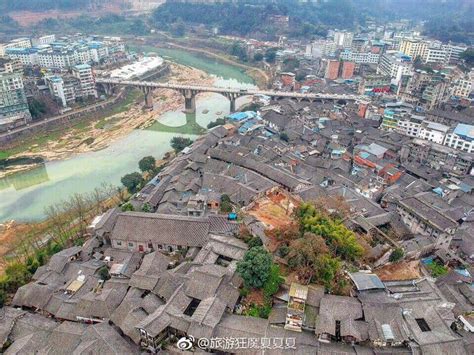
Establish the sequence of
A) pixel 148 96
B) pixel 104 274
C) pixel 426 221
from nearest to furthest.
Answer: pixel 104 274 → pixel 426 221 → pixel 148 96

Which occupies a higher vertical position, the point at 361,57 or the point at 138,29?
the point at 361,57

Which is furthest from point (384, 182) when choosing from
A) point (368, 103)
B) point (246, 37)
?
point (246, 37)

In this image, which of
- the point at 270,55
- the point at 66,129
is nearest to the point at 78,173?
the point at 66,129

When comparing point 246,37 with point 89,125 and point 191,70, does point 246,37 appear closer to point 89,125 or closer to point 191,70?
point 191,70

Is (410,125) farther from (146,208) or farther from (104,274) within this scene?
(104,274)

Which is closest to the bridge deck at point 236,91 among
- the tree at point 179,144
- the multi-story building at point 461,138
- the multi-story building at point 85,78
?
the multi-story building at point 85,78

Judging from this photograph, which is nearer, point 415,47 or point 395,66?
point 395,66

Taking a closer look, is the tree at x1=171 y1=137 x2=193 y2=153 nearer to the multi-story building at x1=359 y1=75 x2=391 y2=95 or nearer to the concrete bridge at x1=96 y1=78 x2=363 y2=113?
the concrete bridge at x1=96 y1=78 x2=363 y2=113
